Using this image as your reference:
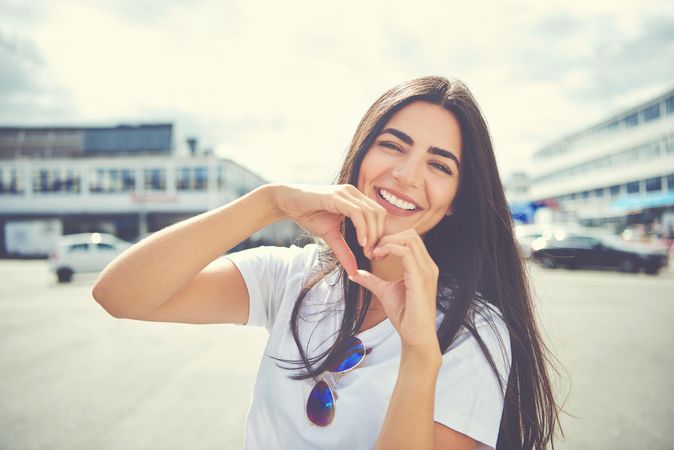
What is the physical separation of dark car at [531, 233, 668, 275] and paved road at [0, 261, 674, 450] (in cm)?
838

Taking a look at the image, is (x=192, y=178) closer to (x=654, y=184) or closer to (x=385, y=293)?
(x=385, y=293)

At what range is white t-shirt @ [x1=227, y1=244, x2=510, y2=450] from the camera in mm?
1332

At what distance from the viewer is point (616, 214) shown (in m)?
46.7

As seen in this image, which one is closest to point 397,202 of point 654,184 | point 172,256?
point 172,256

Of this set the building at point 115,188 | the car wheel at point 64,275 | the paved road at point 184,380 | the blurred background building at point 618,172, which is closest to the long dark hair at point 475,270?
the paved road at point 184,380

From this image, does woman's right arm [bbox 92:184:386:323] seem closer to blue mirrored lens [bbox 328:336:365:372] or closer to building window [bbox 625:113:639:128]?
blue mirrored lens [bbox 328:336:365:372]

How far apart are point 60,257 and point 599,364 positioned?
16.9m

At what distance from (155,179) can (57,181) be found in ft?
27.0

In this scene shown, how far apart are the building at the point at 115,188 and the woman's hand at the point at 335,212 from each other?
33612 mm

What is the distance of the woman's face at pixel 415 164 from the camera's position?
1.74 metres

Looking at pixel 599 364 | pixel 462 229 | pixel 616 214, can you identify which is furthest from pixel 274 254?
pixel 616 214

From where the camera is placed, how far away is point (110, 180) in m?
36.0

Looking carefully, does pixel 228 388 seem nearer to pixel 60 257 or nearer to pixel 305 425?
pixel 305 425

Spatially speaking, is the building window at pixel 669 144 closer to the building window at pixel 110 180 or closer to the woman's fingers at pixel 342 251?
the building window at pixel 110 180
